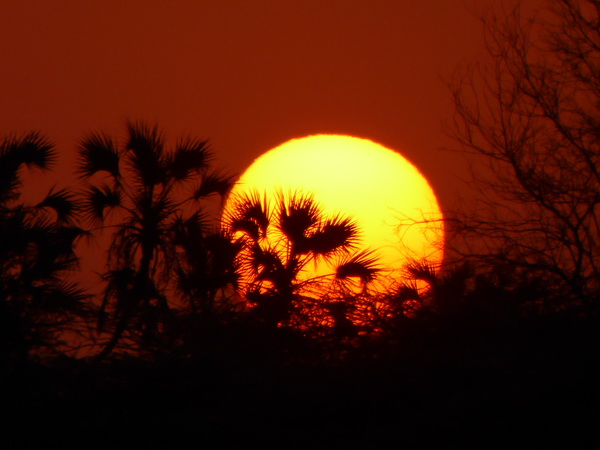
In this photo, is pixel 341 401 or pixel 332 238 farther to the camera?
pixel 332 238

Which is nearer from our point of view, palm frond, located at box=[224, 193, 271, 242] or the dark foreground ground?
the dark foreground ground

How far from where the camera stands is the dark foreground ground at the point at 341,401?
20.9ft

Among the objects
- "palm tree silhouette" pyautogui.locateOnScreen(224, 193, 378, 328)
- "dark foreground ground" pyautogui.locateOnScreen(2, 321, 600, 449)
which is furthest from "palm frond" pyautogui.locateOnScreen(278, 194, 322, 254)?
"dark foreground ground" pyautogui.locateOnScreen(2, 321, 600, 449)

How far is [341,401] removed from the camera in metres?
6.62

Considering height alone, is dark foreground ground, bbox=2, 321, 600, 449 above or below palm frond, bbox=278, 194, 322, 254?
below

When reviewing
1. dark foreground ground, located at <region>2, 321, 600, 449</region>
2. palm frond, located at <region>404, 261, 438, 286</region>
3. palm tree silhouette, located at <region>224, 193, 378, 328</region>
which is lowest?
dark foreground ground, located at <region>2, 321, 600, 449</region>

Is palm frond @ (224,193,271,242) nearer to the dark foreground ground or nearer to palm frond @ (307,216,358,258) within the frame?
palm frond @ (307,216,358,258)

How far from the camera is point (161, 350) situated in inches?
289

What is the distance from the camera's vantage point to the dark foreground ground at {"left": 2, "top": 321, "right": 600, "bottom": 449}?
6383 millimetres

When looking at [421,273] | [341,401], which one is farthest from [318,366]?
[421,273]

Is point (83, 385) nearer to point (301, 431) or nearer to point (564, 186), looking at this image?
point (301, 431)

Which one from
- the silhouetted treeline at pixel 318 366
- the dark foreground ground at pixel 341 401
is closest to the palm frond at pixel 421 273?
the silhouetted treeline at pixel 318 366

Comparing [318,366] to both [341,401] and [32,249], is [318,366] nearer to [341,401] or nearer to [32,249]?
[341,401]

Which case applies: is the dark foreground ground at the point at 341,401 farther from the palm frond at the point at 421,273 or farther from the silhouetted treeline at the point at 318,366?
the palm frond at the point at 421,273
